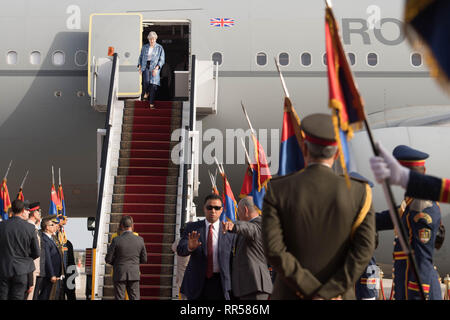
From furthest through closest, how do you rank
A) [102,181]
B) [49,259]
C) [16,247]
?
1. [102,181]
2. [49,259]
3. [16,247]

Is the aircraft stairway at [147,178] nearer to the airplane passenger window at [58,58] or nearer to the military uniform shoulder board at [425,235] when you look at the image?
the airplane passenger window at [58,58]

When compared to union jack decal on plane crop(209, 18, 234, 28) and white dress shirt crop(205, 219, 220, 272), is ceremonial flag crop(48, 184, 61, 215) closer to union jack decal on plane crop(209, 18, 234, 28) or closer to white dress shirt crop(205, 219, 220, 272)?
union jack decal on plane crop(209, 18, 234, 28)

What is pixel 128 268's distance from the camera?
7203 mm

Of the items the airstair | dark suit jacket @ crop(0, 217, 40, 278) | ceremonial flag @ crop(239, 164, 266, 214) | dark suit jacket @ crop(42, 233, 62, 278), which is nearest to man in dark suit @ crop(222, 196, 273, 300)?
ceremonial flag @ crop(239, 164, 266, 214)

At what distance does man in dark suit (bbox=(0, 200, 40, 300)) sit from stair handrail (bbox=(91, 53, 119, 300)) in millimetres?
1736

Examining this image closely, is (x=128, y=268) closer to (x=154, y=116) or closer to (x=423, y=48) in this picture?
(x=154, y=116)

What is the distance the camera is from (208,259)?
521cm

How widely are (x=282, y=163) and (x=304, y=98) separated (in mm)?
5494

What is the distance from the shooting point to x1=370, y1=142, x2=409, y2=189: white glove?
2.58 metres

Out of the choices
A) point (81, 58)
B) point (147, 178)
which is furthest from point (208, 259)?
point (81, 58)

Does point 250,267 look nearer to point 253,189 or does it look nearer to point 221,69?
point 253,189

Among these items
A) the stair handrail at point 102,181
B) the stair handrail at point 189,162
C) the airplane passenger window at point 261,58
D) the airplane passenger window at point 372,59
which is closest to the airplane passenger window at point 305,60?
the airplane passenger window at point 261,58

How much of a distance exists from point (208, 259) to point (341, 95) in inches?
105
